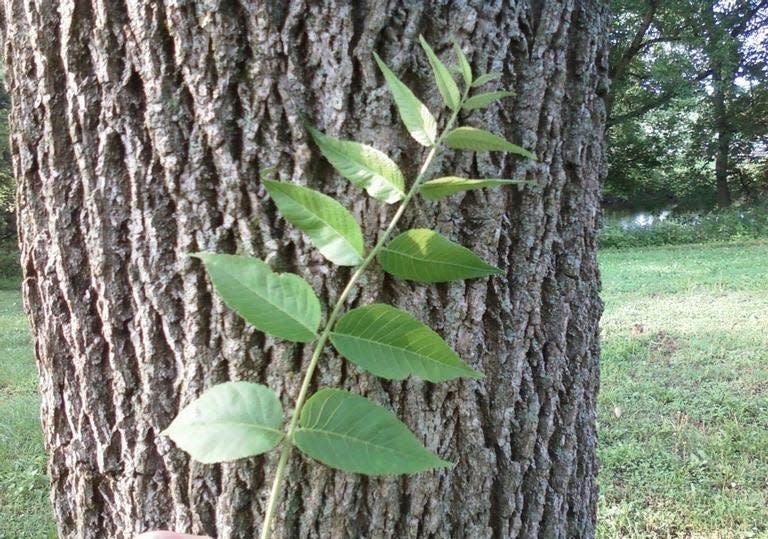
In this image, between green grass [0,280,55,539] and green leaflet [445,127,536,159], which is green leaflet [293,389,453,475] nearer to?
green leaflet [445,127,536,159]

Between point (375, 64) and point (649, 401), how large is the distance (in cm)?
279

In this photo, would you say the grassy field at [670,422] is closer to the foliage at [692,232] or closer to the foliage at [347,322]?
Answer: the foliage at [347,322]

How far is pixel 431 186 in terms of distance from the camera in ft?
1.97

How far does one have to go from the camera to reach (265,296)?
551mm

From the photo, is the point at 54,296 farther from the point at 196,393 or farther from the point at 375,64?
the point at 375,64

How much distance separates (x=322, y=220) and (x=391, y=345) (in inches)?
5.2

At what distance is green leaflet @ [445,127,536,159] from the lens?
602 mm

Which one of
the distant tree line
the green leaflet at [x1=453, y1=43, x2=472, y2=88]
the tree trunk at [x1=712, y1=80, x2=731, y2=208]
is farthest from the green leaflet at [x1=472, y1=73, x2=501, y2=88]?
the tree trunk at [x1=712, y1=80, x2=731, y2=208]

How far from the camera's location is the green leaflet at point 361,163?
587 millimetres

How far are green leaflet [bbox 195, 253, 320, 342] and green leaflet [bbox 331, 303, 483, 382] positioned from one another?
→ 32 millimetres

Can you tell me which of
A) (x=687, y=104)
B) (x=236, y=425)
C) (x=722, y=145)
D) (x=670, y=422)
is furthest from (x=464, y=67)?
(x=687, y=104)

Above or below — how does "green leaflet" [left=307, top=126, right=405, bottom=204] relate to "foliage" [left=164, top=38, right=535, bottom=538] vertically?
above

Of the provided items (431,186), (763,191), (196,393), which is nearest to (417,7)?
(431,186)

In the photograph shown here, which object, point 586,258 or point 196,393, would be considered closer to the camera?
point 196,393
